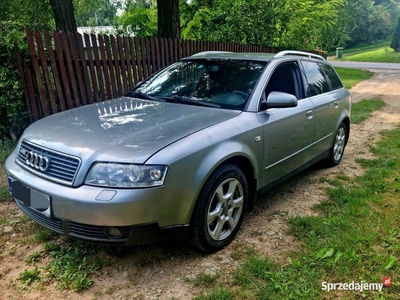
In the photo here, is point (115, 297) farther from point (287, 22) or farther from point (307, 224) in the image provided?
point (287, 22)

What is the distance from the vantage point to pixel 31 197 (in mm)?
2535

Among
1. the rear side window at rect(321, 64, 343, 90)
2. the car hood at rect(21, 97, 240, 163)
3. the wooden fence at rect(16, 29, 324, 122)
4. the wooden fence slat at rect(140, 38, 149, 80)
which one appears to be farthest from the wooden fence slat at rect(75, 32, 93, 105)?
the rear side window at rect(321, 64, 343, 90)

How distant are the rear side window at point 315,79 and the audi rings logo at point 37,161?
3.02m

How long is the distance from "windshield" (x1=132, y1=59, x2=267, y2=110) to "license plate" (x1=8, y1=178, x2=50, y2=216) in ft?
5.27

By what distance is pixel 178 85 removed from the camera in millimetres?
3764

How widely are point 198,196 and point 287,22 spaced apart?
1370 cm

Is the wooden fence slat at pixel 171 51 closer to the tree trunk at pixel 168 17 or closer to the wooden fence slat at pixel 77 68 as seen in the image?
the tree trunk at pixel 168 17

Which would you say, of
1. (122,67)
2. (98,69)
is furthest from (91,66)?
(122,67)

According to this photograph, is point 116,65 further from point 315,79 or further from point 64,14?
point 315,79

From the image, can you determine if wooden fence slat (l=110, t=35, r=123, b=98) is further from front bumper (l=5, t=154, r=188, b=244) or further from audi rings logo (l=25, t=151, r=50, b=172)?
front bumper (l=5, t=154, r=188, b=244)

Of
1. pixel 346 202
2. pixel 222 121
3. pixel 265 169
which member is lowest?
pixel 346 202

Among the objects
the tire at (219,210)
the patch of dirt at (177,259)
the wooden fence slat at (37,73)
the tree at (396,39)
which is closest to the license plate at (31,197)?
the patch of dirt at (177,259)

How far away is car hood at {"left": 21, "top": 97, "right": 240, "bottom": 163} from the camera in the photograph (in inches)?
94.8

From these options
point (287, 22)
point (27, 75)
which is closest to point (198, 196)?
point (27, 75)
